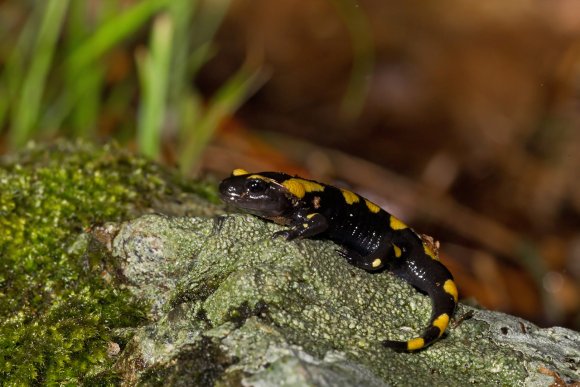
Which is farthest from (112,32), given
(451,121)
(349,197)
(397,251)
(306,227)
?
(451,121)

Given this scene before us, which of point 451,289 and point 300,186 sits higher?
point 300,186

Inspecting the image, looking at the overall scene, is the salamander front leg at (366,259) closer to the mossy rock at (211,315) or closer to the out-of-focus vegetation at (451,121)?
the mossy rock at (211,315)

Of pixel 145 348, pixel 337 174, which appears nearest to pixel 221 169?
pixel 337 174

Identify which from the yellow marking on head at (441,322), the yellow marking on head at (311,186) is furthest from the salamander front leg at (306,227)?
the yellow marking on head at (441,322)

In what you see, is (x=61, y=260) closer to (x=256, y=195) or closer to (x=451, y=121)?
(x=256, y=195)

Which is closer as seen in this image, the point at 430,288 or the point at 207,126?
the point at 430,288

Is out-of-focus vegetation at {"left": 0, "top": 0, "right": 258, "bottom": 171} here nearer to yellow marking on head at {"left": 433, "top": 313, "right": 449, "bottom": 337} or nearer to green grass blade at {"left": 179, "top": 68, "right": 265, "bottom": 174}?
green grass blade at {"left": 179, "top": 68, "right": 265, "bottom": 174}

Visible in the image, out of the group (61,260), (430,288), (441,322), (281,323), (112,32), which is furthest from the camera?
(112,32)

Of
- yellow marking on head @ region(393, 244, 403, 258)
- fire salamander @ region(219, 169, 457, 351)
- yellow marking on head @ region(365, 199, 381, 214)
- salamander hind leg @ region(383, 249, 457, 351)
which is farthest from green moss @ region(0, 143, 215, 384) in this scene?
yellow marking on head @ region(393, 244, 403, 258)
